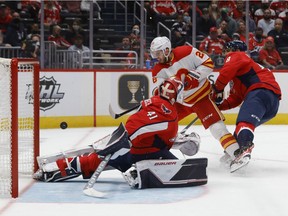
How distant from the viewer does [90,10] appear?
391 inches

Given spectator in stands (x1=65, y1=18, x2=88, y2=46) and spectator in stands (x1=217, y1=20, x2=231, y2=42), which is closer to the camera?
spectator in stands (x1=65, y1=18, x2=88, y2=46)

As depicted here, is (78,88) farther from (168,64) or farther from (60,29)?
(168,64)

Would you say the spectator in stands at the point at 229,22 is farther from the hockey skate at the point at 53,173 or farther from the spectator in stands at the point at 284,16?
the hockey skate at the point at 53,173

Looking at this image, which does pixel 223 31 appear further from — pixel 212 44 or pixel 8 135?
pixel 8 135

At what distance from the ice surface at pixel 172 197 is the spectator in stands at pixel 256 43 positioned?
176 inches

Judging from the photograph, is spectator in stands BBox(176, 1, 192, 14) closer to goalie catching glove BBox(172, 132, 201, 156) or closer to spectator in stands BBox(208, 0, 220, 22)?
spectator in stands BBox(208, 0, 220, 22)

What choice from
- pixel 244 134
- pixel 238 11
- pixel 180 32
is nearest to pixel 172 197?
pixel 244 134

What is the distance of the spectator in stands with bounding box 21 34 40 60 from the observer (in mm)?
9633

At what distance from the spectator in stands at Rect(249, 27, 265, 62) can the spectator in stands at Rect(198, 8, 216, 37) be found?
638mm

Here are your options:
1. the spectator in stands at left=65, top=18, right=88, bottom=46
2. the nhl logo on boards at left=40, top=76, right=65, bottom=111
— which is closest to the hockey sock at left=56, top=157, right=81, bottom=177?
the nhl logo on boards at left=40, top=76, right=65, bottom=111

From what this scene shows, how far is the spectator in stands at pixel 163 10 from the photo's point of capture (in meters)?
10.8

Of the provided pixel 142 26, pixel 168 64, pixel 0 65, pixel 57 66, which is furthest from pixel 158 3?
pixel 0 65

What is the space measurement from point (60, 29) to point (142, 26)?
1.15m

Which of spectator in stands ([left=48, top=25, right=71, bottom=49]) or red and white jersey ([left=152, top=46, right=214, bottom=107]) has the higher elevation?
spectator in stands ([left=48, top=25, right=71, bottom=49])
